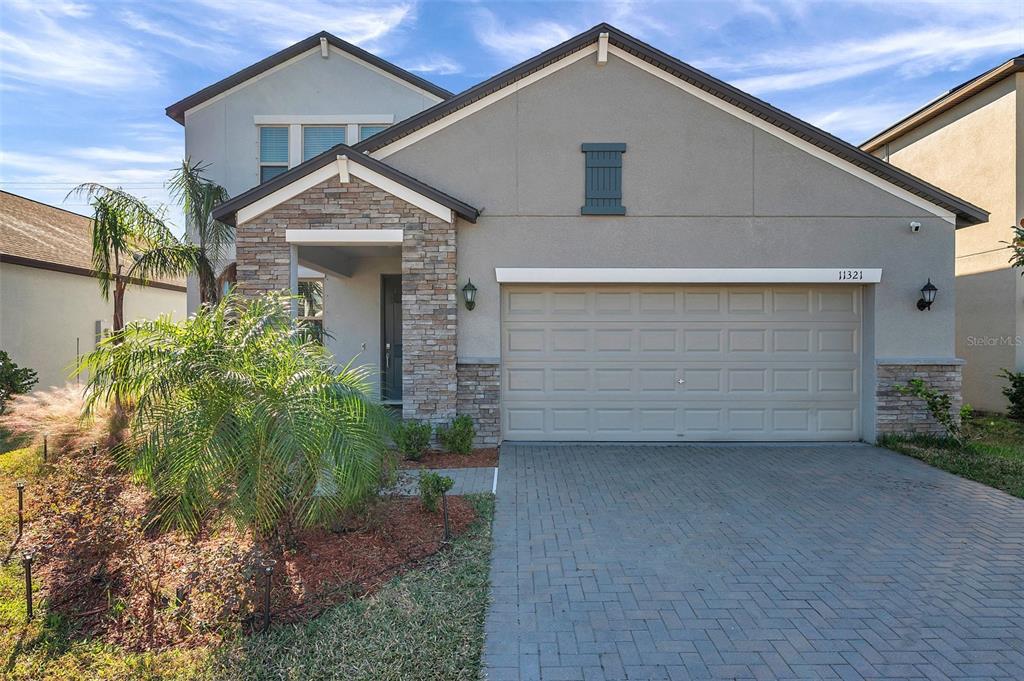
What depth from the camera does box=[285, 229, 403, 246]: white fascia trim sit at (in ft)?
29.5

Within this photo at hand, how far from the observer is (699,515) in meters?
6.22

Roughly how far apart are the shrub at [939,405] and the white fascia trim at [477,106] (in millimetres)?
7479

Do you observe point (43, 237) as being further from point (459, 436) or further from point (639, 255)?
point (639, 255)

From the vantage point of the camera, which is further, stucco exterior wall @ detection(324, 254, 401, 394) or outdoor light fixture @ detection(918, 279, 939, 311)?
stucco exterior wall @ detection(324, 254, 401, 394)

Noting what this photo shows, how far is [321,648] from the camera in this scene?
363cm

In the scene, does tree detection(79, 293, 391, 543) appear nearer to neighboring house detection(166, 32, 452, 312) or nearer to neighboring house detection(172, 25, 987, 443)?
neighboring house detection(172, 25, 987, 443)

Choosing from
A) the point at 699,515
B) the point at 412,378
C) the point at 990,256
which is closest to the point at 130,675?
the point at 699,515

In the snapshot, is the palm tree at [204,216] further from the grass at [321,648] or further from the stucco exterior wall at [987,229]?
the stucco exterior wall at [987,229]

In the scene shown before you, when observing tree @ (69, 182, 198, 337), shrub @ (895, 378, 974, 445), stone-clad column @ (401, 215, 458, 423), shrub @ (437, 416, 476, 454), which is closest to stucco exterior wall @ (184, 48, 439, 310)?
tree @ (69, 182, 198, 337)

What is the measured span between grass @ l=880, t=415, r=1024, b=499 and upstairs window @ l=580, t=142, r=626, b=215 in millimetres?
5845

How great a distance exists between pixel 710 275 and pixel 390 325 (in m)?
6.92

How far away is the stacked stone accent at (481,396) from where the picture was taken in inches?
367

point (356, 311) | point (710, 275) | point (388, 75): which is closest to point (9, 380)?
point (356, 311)

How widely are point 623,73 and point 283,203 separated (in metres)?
5.85
